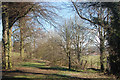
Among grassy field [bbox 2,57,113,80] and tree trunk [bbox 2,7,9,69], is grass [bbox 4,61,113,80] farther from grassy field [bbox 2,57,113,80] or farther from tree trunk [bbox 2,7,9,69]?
tree trunk [bbox 2,7,9,69]

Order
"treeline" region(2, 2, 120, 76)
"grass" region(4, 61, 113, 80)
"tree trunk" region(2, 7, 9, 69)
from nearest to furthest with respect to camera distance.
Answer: "treeline" region(2, 2, 120, 76) → "grass" region(4, 61, 113, 80) → "tree trunk" region(2, 7, 9, 69)

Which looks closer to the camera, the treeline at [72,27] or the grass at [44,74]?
the treeline at [72,27]

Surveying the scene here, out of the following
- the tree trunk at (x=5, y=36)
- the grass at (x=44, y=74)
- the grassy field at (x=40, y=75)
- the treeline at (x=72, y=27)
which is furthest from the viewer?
the tree trunk at (x=5, y=36)

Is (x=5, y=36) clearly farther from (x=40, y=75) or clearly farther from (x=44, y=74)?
(x=44, y=74)

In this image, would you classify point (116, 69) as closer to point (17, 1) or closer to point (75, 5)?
point (75, 5)

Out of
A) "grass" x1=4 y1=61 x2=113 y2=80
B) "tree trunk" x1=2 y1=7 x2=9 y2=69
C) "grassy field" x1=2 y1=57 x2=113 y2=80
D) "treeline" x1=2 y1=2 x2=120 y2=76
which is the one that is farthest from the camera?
"tree trunk" x1=2 y1=7 x2=9 y2=69

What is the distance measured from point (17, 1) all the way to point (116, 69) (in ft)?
23.2

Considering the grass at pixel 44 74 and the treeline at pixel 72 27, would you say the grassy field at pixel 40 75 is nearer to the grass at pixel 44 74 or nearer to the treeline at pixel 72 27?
the grass at pixel 44 74

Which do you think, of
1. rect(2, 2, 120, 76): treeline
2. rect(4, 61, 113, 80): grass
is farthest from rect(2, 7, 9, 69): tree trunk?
rect(4, 61, 113, 80): grass

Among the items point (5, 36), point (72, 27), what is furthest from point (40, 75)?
point (72, 27)

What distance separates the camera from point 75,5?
666 cm

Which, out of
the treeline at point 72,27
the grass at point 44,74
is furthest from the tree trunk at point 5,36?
the grass at point 44,74

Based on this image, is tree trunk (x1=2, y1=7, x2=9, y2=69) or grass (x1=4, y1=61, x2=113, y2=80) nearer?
grass (x1=4, y1=61, x2=113, y2=80)

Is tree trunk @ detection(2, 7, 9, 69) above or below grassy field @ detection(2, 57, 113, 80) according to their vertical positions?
above
